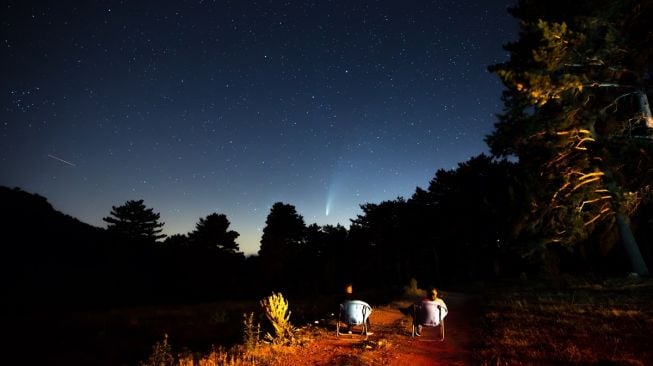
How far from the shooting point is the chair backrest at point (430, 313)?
26.6ft

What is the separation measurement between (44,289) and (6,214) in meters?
13.5

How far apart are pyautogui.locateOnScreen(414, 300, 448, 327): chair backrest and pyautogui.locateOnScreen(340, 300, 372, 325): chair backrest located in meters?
1.15

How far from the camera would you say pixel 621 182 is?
1623 cm

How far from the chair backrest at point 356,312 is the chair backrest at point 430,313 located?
45.3 inches

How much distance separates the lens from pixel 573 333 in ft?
24.2

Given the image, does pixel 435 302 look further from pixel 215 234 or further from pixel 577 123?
pixel 215 234

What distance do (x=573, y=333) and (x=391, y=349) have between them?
12.5 ft

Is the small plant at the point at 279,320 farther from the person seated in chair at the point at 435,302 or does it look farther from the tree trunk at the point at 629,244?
the tree trunk at the point at 629,244

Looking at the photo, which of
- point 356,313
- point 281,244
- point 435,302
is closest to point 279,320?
point 356,313

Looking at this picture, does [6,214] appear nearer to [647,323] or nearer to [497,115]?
[497,115]

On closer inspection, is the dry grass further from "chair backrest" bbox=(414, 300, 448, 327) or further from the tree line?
the tree line

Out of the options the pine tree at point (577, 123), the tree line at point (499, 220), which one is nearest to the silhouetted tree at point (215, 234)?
the tree line at point (499, 220)

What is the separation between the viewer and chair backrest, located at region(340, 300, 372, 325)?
320 inches

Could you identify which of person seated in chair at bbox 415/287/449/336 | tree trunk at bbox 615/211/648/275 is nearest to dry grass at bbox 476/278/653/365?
person seated in chair at bbox 415/287/449/336
